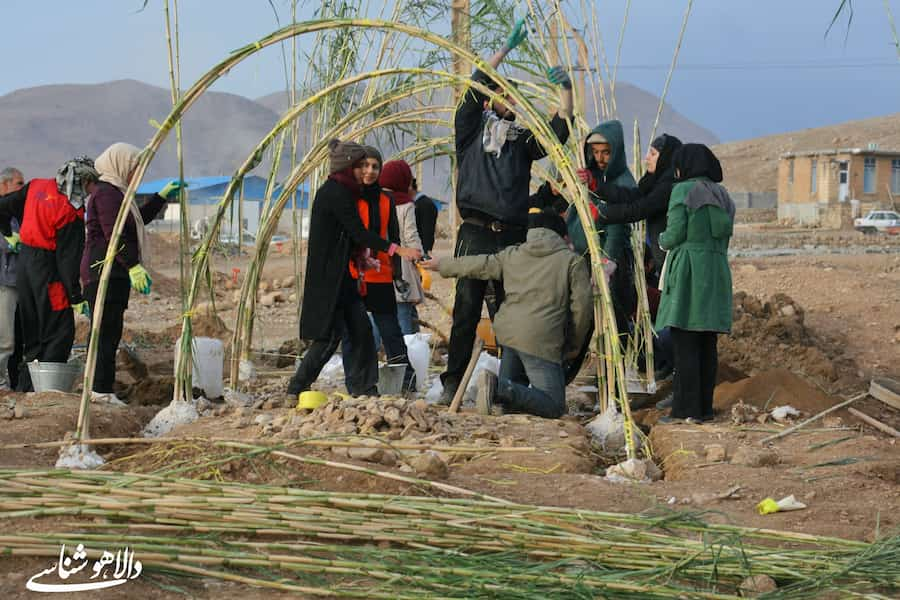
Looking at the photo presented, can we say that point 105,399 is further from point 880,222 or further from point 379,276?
point 880,222

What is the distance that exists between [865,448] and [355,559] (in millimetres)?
2786

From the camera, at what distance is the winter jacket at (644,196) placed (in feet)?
20.9

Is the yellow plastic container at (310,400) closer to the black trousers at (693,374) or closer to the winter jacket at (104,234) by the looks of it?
the winter jacket at (104,234)

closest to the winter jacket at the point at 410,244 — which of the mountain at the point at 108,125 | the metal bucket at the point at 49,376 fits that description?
the metal bucket at the point at 49,376

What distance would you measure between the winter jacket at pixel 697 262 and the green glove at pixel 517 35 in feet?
3.58

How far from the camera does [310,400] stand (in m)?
5.80

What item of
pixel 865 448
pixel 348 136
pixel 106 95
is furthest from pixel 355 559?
pixel 106 95

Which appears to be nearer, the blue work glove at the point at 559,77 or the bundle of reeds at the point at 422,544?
the bundle of reeds at the point at 422,544

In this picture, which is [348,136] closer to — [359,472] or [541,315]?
[541,315]

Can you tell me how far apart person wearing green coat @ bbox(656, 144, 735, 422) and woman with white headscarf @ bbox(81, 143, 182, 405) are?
8.68ft

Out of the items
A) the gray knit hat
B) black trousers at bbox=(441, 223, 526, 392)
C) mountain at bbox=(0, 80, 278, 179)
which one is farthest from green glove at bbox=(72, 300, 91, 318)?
mountain at bbox=(0, 80, 278, 179)

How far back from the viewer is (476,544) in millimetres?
3295

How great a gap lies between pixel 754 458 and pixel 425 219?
3.57 m

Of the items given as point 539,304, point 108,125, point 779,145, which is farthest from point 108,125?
point 539,304
